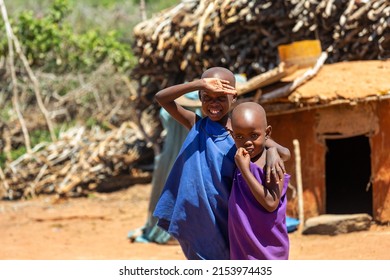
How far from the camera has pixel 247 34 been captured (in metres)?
9.36

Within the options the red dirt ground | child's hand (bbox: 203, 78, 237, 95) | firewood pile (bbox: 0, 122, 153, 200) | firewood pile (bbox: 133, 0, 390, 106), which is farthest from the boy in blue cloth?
firewood pile (bbox: 0, 122, 153, 200)

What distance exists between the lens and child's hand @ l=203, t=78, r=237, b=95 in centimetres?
370

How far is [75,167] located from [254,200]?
8.24 meters

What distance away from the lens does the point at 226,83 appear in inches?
149

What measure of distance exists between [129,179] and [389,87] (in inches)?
229

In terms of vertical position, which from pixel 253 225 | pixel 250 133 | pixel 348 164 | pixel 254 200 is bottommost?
pixel 348 164

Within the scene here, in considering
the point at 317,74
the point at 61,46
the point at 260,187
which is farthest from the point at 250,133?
the point at 61,46

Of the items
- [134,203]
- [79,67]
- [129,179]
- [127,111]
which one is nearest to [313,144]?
[134,203]

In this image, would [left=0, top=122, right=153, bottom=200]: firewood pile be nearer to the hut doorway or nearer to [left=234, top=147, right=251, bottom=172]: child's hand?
the hut doorway

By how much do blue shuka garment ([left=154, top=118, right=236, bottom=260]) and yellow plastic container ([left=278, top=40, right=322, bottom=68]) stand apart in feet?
13.9

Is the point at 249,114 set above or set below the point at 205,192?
above

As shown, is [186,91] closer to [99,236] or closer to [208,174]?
[208,174]

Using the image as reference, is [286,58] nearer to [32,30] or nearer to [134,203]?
[134,203]

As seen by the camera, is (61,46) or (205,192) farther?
(61,46)
